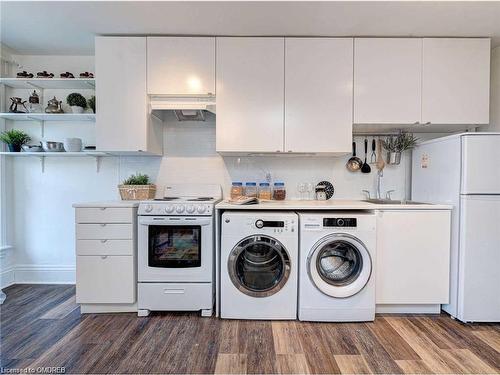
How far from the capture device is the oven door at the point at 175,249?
7.07ft

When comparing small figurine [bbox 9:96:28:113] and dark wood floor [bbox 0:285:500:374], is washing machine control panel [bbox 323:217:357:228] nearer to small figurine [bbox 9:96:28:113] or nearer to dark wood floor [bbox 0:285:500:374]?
dark wood floor [bbox 0:285:500:374]

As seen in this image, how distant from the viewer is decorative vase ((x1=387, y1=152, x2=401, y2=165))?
8.88ft

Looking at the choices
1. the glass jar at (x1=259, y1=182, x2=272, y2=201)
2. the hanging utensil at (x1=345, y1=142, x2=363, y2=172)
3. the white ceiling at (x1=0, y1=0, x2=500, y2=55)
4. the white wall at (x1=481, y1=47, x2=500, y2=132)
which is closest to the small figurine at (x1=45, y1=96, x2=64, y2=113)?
the white ceiling at (x1=0, y1=0, x2=500, y2=55)

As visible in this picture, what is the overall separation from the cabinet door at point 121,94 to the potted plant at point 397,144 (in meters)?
2.43

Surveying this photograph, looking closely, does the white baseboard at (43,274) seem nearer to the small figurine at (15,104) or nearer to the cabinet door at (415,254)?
the small figurine at (15,104)

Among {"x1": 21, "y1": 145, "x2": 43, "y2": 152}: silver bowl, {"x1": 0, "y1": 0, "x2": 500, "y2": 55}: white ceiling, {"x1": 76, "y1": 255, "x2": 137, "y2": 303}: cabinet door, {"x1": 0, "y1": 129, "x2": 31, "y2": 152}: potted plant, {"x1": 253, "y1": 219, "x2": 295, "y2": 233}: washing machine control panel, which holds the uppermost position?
{"x1": 0, "y1": 0, "x2": 500, "y2": 55}: white ceiling

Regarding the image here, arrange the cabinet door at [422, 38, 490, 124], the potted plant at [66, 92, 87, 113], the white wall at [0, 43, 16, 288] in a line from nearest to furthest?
the cabinet door at [422, 38, 490, 124] → the potted plant at [66, 92, 87, 113] → the white wall at [0, 43, 16, 288]

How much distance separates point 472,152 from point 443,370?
152 centimetres

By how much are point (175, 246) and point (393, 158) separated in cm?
232

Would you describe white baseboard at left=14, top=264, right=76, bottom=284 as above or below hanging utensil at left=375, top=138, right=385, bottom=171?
below

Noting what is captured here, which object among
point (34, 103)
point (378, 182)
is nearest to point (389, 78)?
point (378, 182)

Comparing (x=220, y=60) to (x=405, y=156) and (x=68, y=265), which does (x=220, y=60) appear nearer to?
(x=405, y=156)

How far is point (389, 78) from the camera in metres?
2.35

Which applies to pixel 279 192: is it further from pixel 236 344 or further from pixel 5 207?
pixel 5 207
